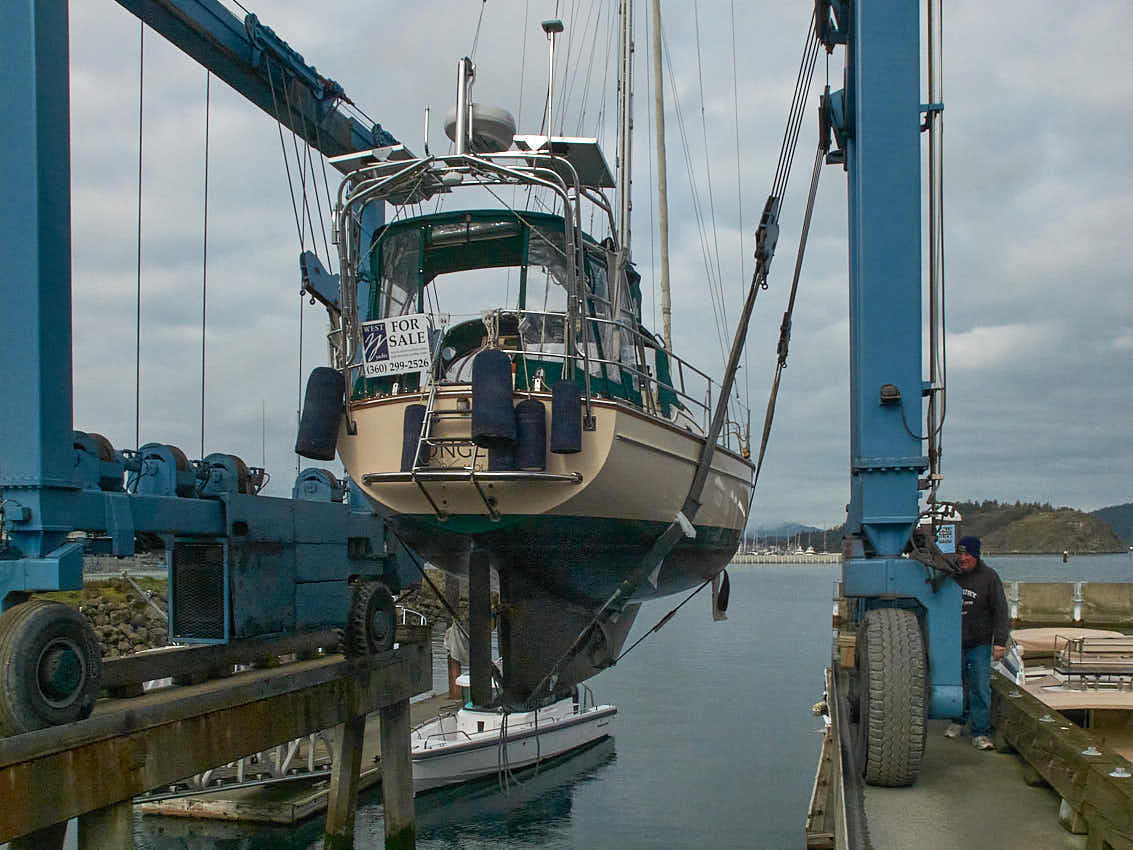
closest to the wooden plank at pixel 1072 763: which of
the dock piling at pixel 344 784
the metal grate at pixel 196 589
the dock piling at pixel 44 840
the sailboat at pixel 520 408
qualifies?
the sailboat at pixel 520 408

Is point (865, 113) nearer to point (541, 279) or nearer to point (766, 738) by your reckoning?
point (541, 279)

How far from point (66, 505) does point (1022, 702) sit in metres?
6.67

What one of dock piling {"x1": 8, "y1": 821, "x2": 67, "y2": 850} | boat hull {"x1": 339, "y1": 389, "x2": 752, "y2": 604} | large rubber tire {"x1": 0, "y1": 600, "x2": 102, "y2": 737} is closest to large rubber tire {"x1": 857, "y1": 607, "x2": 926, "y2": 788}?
boat hull {"x1": 339, "y1": 389, "x2": 752, "y2": 604}

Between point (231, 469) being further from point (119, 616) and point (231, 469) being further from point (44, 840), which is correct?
point (119, 616)

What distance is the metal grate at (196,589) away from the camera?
337 inches

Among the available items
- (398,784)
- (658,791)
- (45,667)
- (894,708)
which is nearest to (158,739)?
(45,667)

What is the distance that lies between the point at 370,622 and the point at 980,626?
5.41 metres

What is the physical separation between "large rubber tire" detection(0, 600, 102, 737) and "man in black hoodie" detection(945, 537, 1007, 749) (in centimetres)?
560

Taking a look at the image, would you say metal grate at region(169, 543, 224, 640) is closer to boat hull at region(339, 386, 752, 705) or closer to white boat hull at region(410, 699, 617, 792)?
boat hull at region(339, 386, 752, 705)

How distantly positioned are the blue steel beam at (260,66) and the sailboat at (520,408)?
3.32m

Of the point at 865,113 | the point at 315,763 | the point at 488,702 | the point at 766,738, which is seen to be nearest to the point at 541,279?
the point at 865,113

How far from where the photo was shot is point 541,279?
8500 millimetres

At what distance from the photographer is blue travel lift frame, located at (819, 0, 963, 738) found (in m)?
6.36

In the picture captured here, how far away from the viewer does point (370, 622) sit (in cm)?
948
